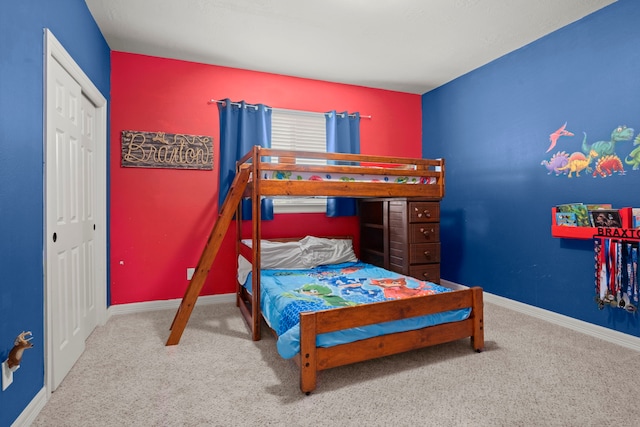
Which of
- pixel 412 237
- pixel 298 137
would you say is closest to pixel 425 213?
pixel 412 237

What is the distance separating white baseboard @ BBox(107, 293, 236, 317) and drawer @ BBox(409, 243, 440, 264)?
2.06 metres

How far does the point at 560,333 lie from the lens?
2799 millimetres

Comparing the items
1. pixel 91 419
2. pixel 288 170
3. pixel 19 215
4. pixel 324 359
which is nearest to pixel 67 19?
pixel 19 215

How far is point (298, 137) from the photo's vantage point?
13.5 feet

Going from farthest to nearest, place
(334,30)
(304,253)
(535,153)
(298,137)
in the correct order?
(298,137)
(304,253)
(535,153)
(334,30)

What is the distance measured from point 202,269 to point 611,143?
3.45m

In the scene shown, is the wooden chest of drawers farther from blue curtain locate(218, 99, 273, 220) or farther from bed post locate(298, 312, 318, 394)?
bed post locate(298, 312, 318, 394)

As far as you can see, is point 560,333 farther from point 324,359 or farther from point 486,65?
point 486,65

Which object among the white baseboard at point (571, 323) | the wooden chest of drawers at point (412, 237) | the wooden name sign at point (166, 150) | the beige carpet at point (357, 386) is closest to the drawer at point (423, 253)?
the wooden chest of drawers at point (412, 237)

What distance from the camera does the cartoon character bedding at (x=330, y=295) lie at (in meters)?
2.01

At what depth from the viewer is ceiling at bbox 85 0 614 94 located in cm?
268

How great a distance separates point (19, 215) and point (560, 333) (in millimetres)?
3843

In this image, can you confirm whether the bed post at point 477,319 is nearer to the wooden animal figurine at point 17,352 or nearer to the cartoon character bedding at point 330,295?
the cartoon character bedding at point 330,295

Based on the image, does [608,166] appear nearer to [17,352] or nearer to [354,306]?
[354,306]
